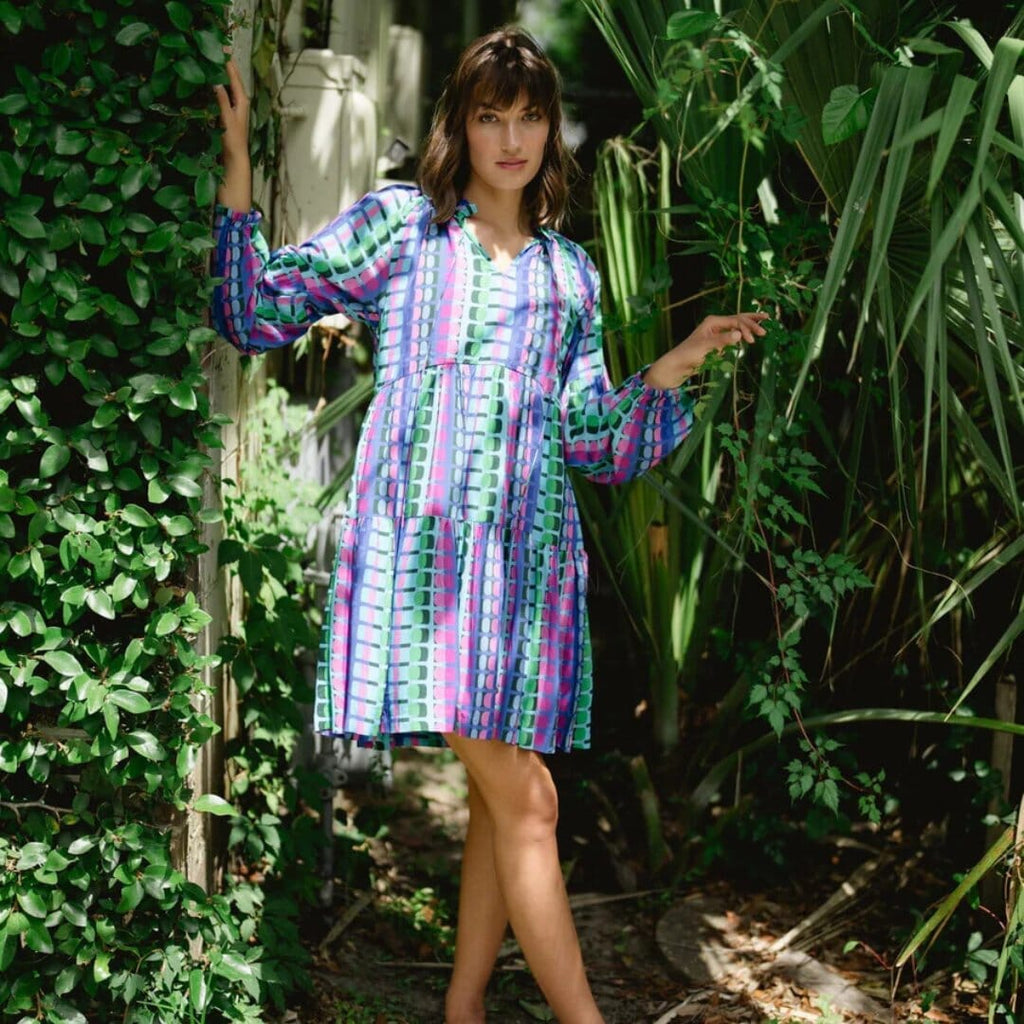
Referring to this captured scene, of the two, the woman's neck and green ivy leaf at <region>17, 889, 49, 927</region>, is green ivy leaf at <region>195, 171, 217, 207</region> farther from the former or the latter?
green ivy leaf at <region>17, 889, 49, 927</region>

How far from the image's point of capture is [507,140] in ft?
6.79

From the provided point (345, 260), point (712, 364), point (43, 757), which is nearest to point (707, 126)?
point (712, 364)

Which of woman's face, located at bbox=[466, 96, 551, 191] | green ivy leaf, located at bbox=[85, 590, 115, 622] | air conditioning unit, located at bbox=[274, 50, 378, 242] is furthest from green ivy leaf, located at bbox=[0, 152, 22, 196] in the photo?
air conditioning unit, located at bbox=[274, 50, 378, 242]

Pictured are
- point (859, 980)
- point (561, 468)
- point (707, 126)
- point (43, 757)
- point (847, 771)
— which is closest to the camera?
point (43, 757)

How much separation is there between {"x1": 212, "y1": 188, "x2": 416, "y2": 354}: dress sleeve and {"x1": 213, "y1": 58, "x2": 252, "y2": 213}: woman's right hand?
0.02 metres

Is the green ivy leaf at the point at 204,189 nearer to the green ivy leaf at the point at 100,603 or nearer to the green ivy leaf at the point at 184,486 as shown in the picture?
→ the green ivy leaf at the point at 184,486

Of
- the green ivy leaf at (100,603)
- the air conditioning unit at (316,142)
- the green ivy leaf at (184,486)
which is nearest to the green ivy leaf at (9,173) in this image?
the green ivy leaf at (184,486)

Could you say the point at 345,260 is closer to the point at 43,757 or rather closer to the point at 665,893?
the point at 43,757

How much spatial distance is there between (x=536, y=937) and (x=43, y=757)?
0.84m

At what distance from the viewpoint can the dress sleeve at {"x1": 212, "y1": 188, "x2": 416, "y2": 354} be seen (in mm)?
2105

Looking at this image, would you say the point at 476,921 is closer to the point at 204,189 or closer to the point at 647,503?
the point at 647,503

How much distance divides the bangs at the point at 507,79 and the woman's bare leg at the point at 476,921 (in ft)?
3.78

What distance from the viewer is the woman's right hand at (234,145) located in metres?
2.03

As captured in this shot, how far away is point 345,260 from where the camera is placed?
7.04ft
